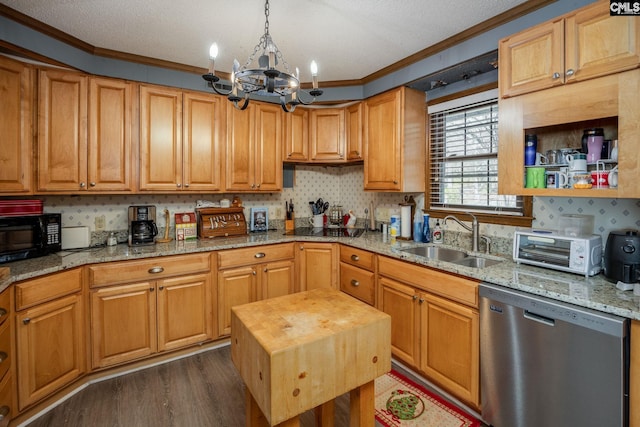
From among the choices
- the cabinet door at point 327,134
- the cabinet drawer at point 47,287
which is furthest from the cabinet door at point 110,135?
the cabinet door at point 327,134

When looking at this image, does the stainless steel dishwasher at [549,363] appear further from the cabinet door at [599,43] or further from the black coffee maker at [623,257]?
the cabinet door at [599,43]

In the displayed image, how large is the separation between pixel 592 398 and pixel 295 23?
104 inches

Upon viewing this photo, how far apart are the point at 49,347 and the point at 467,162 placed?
337 centimetres

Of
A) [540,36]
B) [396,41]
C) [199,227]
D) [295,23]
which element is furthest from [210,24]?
[540,36]

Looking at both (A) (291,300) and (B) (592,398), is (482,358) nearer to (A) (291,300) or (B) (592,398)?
(B) (592,398)

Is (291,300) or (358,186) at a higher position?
(358,186)

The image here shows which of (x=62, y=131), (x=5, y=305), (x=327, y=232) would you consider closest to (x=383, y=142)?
(x=327, y=232)

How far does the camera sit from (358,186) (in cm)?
398

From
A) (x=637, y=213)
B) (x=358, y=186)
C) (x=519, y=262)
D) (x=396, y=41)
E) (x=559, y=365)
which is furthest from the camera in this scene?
(x=358, y=186)

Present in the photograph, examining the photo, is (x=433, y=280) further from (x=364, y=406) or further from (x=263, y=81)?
(x=263, y=81)

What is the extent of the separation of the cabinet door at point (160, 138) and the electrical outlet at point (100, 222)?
51cm

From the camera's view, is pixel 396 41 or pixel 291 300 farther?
pixel 396 41

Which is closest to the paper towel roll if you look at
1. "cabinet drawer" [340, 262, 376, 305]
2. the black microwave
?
"cabinet drawer" [340, 262, 376, 305]

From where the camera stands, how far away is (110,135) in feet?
8.80
